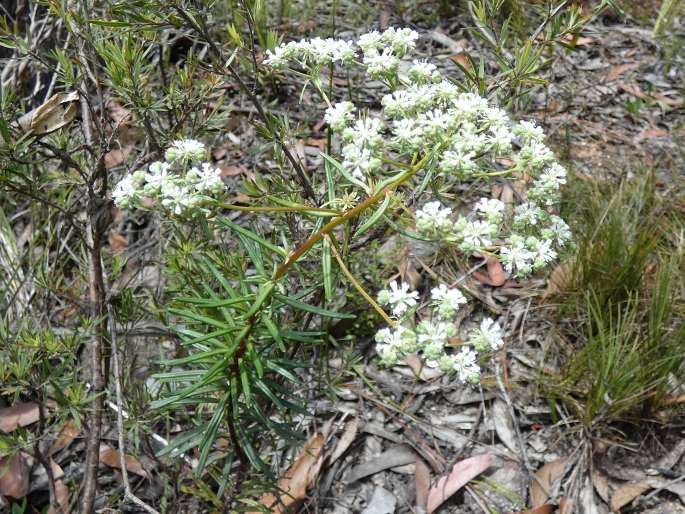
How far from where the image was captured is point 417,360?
3.16 metres

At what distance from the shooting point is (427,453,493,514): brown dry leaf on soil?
2.73 m

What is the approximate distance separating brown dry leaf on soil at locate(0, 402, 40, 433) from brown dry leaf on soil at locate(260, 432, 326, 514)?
1.09 m

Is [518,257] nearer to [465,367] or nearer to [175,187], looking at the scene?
[465,367]

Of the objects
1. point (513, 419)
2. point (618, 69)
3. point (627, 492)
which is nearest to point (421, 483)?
point (513, 419)

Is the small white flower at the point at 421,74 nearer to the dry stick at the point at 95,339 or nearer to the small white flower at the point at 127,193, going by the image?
the small white flower at the point at 127,193

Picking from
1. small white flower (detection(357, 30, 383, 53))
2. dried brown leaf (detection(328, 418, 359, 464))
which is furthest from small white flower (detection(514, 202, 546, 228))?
dried brown leaf (detection(328, 418, 359, 464))

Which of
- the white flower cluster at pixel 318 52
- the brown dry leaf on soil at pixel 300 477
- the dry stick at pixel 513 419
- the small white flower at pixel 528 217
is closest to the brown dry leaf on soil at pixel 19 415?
the brown dry leaf on soil at pixel 300 477

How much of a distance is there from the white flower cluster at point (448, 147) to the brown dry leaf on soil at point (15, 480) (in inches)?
79.2

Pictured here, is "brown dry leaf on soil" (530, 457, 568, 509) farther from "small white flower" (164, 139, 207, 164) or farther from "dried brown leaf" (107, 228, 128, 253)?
"dried brown leaf" (107, 228, 128, 253)

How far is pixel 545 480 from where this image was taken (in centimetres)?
278

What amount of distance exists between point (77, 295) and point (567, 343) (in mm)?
2299

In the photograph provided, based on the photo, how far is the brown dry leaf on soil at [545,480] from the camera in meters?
2.72

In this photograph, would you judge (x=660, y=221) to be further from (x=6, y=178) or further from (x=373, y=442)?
(x=6, y=178)

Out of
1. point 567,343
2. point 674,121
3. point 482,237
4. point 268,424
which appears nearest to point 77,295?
point 268,424
